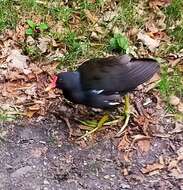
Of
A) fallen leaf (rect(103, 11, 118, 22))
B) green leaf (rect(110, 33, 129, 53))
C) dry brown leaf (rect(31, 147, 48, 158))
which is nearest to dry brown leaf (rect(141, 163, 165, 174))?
dry brown leaf (rect(31, 147, 48, 158))

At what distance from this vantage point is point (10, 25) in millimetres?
5773

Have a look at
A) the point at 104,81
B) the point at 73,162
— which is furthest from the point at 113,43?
the point at 73,162

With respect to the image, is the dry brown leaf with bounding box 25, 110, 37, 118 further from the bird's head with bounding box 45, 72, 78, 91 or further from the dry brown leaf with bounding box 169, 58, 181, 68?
the dry brown leaf with bounding box 169, 58, 181, 68

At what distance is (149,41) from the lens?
5809 mm

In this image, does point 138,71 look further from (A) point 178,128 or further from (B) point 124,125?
(A) point 178,128

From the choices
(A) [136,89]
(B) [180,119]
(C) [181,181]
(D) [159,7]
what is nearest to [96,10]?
(D) [159,7]

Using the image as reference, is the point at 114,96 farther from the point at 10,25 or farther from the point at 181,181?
the point at 10,25

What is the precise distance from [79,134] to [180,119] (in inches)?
35.1

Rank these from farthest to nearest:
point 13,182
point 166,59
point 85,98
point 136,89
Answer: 1. point 166,59
2. point 136,89
3. point 85,98
4. point 13,182

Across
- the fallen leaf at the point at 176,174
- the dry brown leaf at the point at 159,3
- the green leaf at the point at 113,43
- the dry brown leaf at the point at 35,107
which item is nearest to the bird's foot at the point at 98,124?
the dry brown leaf at the point at 35,107

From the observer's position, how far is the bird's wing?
4.72 m

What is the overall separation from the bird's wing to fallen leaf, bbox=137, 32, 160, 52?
929 millimetres

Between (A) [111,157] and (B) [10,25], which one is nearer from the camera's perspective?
(A) [111,157]

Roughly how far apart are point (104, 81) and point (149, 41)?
4.14 feet
